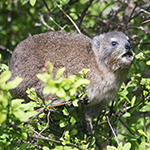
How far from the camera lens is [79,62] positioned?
15.4 ft

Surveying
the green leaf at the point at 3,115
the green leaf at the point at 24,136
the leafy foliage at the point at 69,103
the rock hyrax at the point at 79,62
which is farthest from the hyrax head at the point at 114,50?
the green leaf at the point at 3,115

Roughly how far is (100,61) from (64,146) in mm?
1978

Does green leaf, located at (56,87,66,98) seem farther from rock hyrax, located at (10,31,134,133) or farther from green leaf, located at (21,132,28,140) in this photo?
rock hyrax, located at (10,31,134,133)

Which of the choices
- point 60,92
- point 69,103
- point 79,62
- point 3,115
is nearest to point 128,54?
point 79,62

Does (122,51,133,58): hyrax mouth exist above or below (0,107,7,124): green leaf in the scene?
below

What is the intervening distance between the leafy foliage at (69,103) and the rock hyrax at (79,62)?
204mm

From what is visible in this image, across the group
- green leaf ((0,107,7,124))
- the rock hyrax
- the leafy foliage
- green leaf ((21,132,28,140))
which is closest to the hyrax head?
the rock hyrax

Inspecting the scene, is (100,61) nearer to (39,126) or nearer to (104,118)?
(104,118)

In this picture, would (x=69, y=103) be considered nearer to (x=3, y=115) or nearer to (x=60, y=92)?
(x=60, y=92)

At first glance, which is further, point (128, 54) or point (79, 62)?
point (79, 62)

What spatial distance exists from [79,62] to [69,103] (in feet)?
4.47

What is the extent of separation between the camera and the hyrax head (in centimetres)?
427

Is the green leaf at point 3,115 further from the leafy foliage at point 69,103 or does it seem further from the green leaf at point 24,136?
the green leaf at point 24,136

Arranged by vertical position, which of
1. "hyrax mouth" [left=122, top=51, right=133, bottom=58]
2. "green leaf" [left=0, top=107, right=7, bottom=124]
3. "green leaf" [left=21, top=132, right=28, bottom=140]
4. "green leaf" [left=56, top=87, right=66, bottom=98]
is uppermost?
"green leaf" [left=56, top=87, right=66, bottom=98]
